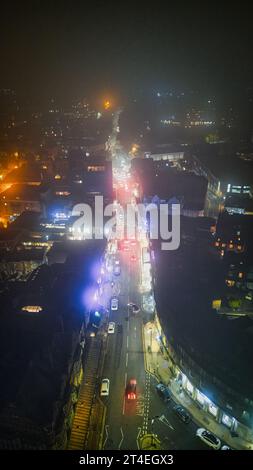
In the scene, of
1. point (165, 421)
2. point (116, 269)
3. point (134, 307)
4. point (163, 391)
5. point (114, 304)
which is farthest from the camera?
point (116, 269)

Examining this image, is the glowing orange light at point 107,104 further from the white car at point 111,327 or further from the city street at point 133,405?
the white car at point 111,327

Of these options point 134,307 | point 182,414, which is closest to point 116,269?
point 134,307

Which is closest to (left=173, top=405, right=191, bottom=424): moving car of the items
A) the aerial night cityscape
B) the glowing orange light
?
the aerial night cityscape

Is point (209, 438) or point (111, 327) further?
point (111, 327)

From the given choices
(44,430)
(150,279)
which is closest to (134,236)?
(150,279)

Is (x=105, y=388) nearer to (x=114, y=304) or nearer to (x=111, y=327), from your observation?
(x=111, y=327)
